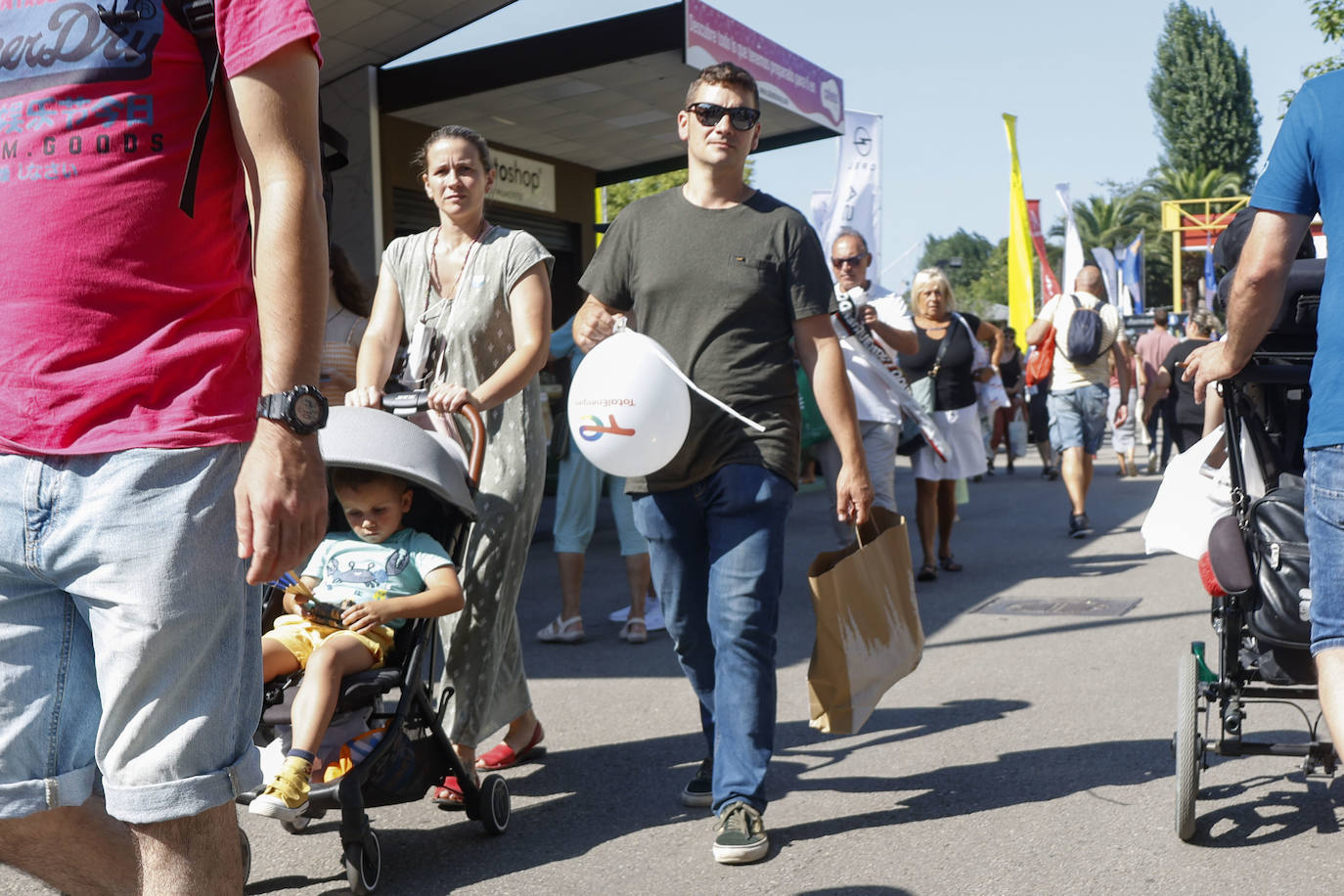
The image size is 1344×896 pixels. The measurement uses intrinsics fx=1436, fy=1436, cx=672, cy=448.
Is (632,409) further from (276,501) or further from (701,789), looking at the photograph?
(276,501)

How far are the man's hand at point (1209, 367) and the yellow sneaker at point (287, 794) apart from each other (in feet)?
7.73

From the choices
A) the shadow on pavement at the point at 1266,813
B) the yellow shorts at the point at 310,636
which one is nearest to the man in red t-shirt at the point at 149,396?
the yellow shorts at the point at 310,636

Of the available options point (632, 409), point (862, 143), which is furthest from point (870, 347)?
point (862, 143)

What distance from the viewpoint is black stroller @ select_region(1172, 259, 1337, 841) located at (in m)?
3.64

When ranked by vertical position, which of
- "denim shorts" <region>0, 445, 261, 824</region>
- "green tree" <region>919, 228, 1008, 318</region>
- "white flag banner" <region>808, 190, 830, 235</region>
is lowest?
"denim shorts" <region>0, 445, 261, 824</region>

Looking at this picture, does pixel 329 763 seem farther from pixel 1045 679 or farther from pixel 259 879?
pixel 1045 679

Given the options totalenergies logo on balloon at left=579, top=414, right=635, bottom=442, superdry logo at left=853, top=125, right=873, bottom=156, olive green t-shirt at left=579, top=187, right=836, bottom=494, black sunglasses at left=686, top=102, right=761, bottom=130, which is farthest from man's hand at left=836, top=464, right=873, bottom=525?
superdry logo at left=853, top=125, right=873, bottom=156

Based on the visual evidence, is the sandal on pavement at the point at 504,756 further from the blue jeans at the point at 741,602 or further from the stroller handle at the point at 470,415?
the stroller handle at the point at 470,415

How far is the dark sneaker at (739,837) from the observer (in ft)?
12.6

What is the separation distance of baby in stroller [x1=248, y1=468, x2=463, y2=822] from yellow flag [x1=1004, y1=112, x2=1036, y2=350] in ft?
64.7

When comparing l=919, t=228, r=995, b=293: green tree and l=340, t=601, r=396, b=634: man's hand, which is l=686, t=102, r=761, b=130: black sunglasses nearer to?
l=340, t=601, r=396, b=634: man's hand

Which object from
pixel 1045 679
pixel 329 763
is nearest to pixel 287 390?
pixel 329 763

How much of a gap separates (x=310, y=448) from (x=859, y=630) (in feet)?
7.90

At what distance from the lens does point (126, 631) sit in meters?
2.01
